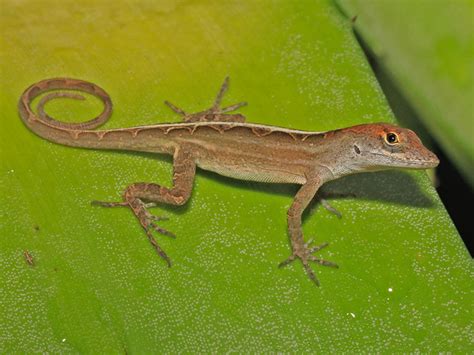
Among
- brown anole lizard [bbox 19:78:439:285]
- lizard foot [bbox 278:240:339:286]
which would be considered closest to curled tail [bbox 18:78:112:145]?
brown anole lizard [bbox 19:78:439:285]

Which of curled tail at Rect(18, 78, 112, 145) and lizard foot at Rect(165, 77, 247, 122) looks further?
lizard foot at Rect(165, 77, 247, 122)

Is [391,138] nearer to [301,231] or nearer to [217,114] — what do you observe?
[301,231]

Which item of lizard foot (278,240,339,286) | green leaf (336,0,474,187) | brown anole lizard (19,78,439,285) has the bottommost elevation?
lizard foot (278,240,339,286)

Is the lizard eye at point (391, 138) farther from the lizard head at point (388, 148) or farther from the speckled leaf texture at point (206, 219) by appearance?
the speckled leaf texture at point (206, 219)

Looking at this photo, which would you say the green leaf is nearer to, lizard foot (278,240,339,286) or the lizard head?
the lizard head

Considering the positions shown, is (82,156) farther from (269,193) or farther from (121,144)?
(269,193)
